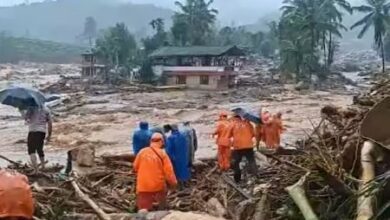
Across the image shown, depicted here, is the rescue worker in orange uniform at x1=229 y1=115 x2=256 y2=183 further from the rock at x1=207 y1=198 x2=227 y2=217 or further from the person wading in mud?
the person wading in mud

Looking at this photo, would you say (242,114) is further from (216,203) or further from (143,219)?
(143,219)

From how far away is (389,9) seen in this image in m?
60.5

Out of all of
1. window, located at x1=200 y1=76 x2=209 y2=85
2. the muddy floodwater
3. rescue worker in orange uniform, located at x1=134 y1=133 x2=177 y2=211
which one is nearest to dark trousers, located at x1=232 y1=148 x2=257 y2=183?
rescue worker in orange uniform, located at x1=134 y1=133 x2=177 y2=211

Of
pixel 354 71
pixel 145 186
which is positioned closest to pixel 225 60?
pixel 354 71

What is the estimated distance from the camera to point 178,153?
33.8ft

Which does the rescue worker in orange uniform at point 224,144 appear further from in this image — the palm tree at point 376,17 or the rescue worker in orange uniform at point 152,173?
the palm tree at point 376,17

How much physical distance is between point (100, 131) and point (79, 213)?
22.3 meters

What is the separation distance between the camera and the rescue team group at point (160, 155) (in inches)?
226

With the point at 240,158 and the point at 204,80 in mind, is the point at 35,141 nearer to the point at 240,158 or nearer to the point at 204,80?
the point at 240,158

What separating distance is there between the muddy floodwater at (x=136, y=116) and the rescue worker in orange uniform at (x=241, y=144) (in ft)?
19.3

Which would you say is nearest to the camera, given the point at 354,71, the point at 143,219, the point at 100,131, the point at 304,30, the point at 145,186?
the point at 143,219

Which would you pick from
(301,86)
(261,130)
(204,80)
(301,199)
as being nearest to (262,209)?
(301,199)

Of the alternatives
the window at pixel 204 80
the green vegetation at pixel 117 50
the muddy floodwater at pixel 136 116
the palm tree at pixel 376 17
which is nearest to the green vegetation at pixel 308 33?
the palm tree at pixel 376 17

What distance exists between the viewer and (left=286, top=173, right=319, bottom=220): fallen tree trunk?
5867 millimetres
